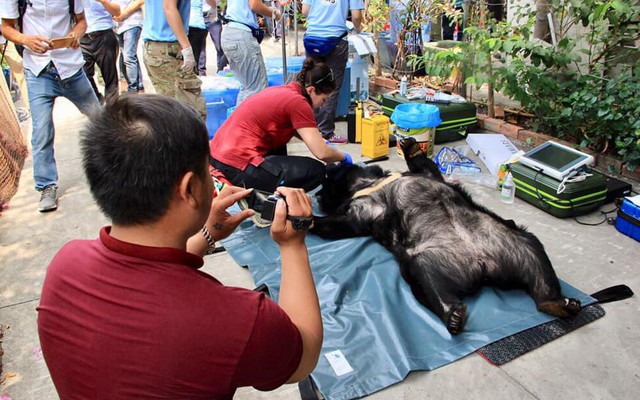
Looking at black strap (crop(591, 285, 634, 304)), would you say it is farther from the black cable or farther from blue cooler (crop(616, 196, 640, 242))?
the black cable

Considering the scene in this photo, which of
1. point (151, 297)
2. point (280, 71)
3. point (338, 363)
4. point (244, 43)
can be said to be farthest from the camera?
point (280, 71)

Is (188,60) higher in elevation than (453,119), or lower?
higher

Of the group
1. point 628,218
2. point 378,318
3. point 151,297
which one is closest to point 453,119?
point 628,218

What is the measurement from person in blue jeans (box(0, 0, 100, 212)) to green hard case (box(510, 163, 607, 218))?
12.4ft

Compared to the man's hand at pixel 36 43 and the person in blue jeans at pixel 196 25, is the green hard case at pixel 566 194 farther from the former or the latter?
the person in blue jeans at pixel 196 25

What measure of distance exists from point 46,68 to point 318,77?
2348mm

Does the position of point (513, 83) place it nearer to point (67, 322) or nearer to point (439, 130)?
point (439, 130)

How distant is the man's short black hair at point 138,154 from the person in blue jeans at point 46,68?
316 centimetres

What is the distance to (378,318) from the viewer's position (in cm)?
272

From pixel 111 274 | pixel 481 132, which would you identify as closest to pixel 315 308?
pixel 111 274

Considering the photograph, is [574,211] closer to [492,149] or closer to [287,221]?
[492,149]

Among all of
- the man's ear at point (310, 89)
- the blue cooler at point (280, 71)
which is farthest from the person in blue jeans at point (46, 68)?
the blue cooler at point (280, 71)

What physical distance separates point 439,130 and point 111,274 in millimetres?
5035

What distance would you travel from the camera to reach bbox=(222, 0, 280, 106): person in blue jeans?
16.5 ft
